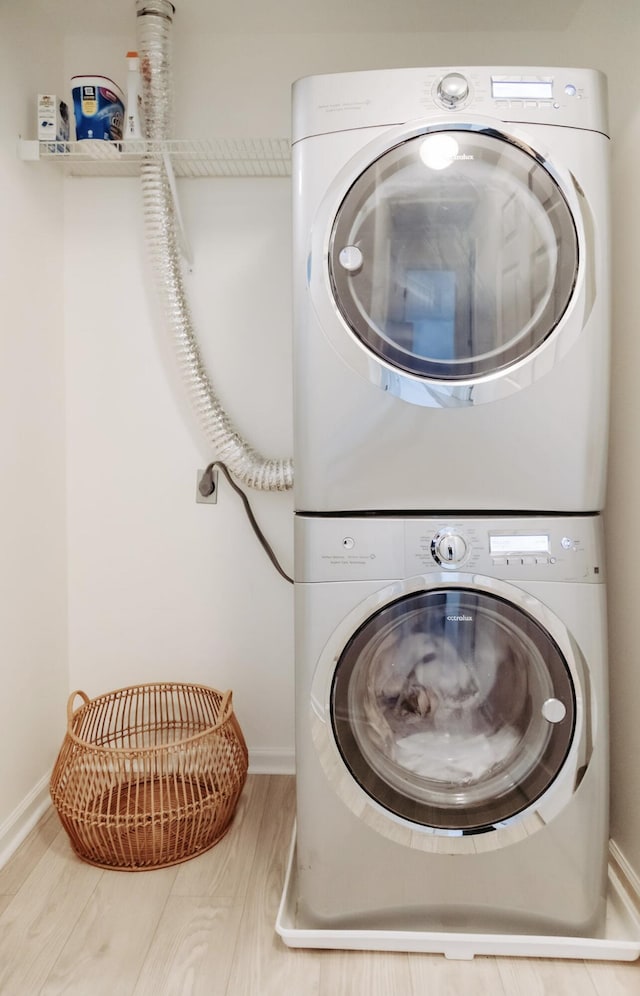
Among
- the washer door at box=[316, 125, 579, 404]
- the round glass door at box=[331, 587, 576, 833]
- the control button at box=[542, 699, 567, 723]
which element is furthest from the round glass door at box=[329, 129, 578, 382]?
the control button at box=[542, 699, 567, 723]

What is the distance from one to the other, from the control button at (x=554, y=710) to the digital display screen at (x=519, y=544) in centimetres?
30

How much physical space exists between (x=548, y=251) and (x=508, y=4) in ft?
3.16

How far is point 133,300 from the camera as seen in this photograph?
210cm

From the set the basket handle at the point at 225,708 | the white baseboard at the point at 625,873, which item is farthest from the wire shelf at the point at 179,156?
the white baseboard at the point at 625,873

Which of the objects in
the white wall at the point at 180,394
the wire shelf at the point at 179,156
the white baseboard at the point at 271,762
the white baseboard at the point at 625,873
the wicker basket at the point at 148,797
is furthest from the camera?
the white baseboard at the point at 271,762

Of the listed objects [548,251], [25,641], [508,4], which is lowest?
[25,641]

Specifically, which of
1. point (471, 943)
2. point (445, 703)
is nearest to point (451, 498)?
point (445, 703)

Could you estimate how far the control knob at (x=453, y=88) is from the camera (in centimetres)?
138

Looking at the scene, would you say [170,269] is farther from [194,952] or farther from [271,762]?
[194,952]

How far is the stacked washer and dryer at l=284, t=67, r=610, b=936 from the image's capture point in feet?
4.57

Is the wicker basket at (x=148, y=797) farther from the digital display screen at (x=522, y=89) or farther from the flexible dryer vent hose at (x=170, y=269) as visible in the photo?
the digital display screen at (x=522, y=89)

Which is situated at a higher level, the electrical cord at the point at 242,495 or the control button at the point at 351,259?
the control button at the point at 351,259

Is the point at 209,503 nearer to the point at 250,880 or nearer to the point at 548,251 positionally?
the point at 250,880

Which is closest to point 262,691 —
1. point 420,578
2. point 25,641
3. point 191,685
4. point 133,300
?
point 191,685
